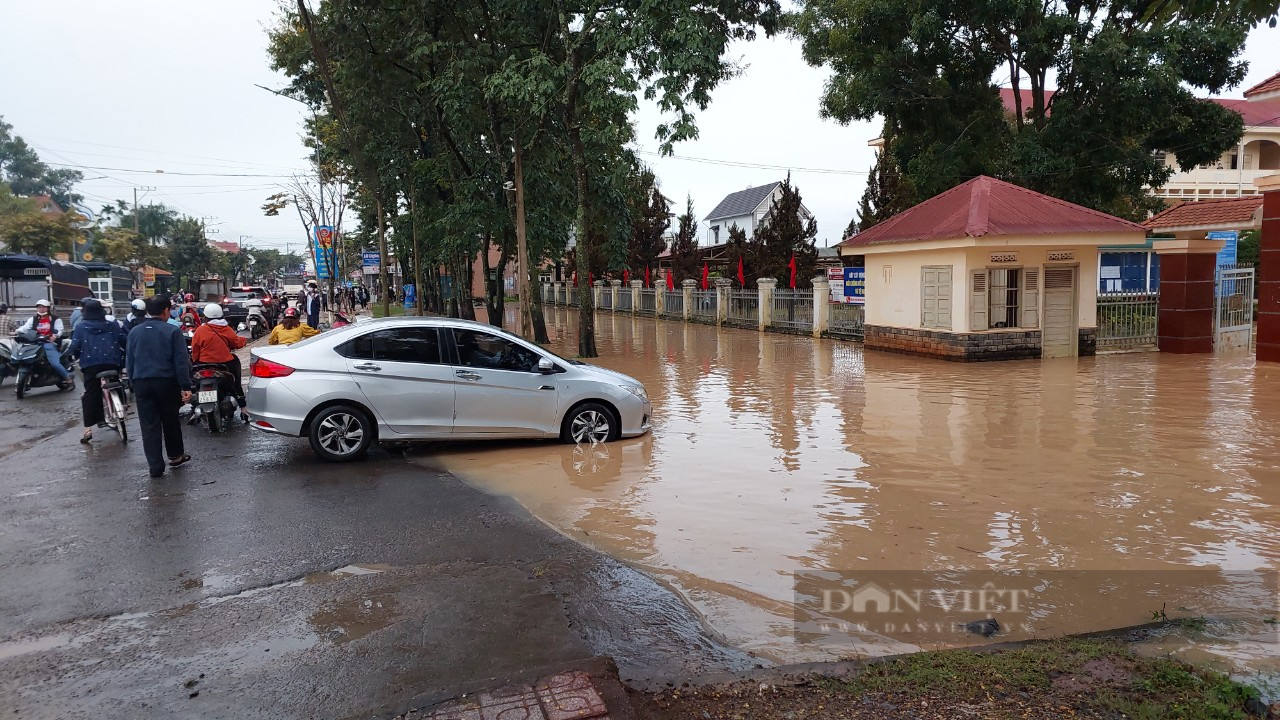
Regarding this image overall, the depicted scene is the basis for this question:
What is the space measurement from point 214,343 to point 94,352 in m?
1.30

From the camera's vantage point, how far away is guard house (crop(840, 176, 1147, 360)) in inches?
715

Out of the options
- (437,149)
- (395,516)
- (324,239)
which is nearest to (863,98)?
(437,149)

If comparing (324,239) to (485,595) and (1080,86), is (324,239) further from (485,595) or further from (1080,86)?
(485,595)

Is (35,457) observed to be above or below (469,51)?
below

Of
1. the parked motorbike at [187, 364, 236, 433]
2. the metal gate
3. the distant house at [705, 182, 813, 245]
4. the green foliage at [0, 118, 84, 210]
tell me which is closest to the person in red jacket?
the parked motorbike at [187, 364, 236, 433]

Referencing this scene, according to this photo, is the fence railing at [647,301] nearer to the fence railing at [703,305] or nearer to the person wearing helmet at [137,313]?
the fence railing at [703,305]

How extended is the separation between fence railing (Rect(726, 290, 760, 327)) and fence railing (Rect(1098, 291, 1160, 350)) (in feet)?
34.4

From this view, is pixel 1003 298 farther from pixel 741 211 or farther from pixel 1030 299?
pixel 741 211

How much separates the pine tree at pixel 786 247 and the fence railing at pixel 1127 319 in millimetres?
13597

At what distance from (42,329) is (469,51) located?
33.1 feet

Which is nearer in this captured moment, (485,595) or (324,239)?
(485,595)

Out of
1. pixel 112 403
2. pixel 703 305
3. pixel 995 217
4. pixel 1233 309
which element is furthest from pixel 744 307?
pixel 112 403

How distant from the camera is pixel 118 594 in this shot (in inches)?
210

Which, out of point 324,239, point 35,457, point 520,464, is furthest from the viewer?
point 324,239
